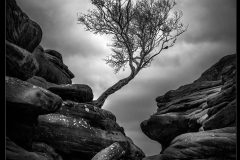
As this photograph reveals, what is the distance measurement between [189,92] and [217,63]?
6.55m

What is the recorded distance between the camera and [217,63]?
124 feet

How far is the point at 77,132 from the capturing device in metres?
20.8

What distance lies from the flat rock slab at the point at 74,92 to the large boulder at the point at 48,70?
245 inches

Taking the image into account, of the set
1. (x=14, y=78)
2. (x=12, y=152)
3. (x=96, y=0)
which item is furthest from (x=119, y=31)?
(x=12, y=152)

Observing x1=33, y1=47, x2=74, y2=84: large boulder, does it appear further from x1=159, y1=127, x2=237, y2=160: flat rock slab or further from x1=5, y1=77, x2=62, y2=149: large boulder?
x1=159, y1=127, x2=237, y2=160: flat rock slab

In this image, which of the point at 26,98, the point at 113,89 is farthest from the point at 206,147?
the point at 113,89

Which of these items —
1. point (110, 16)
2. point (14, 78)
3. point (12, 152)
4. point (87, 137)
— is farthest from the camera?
point (110, 16)

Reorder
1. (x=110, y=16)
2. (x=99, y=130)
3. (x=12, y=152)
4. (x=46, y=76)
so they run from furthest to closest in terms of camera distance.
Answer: (x=110, y=16) < (x=46, y=76) < (x=99, y=130) < (x=12, y=152)

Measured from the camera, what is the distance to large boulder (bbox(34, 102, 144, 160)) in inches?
782

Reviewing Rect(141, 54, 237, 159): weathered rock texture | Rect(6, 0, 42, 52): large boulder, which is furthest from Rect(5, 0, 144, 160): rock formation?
Rect(141, 54, 237, 159): weathered rock texture

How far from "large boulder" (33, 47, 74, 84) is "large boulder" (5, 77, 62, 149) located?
13.5m

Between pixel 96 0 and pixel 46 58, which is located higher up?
pixel 96 0

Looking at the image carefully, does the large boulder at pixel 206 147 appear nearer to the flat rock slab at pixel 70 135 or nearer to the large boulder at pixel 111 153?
the large boulder at pixel 111 153

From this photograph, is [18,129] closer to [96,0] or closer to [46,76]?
[46,76]
